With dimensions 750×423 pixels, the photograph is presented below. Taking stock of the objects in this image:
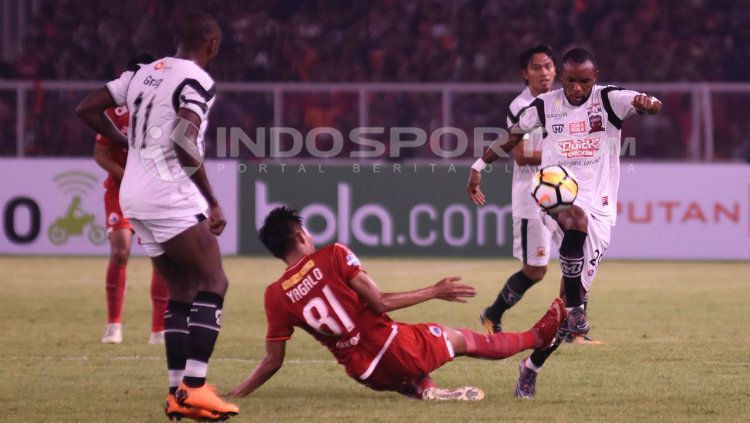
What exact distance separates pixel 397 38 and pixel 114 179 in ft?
40.2

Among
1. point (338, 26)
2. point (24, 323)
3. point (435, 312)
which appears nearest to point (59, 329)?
point (24, 323)

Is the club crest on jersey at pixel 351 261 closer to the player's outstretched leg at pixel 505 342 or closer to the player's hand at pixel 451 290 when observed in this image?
the player's hand at pixel 451 290

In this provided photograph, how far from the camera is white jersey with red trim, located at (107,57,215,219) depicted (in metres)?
6.47

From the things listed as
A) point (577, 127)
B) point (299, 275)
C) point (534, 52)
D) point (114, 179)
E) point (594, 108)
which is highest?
point (534, 52)

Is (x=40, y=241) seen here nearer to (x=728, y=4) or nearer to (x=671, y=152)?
(x=671, y=152)

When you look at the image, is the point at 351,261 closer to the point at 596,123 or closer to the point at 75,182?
the point at 596,123

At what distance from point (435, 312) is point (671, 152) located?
684cm

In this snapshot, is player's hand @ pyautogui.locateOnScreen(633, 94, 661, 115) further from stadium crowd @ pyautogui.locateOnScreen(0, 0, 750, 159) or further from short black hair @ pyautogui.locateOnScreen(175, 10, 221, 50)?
stadium crowd @ pyautogui.locateOnScreen(0, 0, 750, 159)

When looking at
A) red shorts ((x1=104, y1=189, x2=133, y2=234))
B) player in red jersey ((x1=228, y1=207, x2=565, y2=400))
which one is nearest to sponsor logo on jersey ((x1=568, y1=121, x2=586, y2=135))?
player in red jersey ((x1=228, y1=207, x2=565, y2=400))

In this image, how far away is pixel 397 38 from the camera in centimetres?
2141

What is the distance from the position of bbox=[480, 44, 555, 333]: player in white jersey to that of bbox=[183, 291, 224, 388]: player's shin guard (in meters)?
4.02

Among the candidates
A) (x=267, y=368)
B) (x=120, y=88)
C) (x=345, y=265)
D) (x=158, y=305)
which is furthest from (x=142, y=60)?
(x=158, y=305)

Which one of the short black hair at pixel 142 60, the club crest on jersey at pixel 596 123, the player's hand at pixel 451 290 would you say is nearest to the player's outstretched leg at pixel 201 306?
the short black hair at pixel 142 60

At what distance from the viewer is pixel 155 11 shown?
72.8 ft
